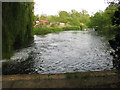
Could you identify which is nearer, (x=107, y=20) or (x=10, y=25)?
(x=10, y=25)

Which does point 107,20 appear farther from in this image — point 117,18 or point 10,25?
point 10,25

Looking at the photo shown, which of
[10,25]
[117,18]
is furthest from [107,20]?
[10,25]

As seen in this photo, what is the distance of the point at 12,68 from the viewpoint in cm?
431

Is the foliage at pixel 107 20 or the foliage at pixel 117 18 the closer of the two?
the foliage at pixel 117 18

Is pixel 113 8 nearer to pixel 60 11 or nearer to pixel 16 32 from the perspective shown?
pixel 16 32

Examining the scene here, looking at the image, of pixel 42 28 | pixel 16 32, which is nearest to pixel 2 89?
pixel 16 32

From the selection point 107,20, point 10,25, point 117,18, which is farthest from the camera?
point 107,20

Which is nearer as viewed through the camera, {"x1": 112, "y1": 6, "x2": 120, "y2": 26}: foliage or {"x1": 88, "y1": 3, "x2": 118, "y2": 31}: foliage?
{"x1": 112, "y1": 6, "x2": 120, "y2": 26}: foliage

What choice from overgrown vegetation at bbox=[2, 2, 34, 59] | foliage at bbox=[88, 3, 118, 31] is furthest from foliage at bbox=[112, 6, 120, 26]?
overgrown vegetation at bbox=[2, 2, 34, 59]

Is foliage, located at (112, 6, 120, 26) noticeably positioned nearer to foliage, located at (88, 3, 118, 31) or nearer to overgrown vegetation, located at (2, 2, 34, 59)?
foliage, located at (88, 3, 118, 31)

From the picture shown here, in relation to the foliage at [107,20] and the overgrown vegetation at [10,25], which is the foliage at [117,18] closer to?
the foliage at [107,20]

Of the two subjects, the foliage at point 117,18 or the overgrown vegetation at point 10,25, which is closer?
the foliage at point 117,18

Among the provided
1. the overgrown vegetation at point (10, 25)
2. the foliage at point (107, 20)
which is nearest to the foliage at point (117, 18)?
the foliage at point (107, 20)

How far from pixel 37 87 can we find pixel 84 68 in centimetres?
276
